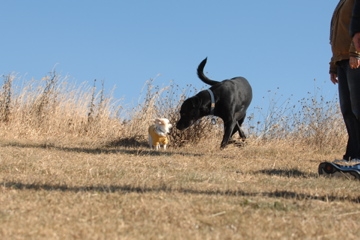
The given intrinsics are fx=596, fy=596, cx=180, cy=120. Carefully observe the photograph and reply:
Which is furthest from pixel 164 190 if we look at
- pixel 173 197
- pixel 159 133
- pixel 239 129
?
pixel 239 129

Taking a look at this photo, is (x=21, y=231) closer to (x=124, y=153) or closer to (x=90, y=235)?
(x=90, y=235)

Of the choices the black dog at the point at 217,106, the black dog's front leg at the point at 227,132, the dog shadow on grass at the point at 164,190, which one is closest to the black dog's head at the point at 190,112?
the black dog at the point at 217,106

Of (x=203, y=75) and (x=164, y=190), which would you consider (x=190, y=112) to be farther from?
(x=164, y=190)

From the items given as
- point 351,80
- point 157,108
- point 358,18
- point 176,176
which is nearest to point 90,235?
point 176,176

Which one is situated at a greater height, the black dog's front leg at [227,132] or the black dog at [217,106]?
the black dog at [217,106]

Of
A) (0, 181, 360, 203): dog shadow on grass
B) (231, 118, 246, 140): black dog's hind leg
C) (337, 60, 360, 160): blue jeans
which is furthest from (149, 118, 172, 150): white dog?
(0, 181, 360, 203): dog shadow on grass

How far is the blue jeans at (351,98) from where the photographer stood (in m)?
4.13

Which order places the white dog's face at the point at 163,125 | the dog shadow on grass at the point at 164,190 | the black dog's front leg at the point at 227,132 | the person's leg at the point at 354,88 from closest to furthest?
the dog shadow on grass at the point at 164,190, the person's leg at the point at 354,88, the white dog's face at the point at 163,125, the black dog's front leg at the point at 227,132

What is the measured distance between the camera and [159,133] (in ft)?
23.2

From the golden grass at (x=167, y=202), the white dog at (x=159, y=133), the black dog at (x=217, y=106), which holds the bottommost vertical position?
the golden grass at (x=167, y=202)

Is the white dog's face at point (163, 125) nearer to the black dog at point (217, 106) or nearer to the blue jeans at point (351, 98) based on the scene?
the black dog at point (217, 106)

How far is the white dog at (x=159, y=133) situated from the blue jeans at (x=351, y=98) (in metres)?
2.46

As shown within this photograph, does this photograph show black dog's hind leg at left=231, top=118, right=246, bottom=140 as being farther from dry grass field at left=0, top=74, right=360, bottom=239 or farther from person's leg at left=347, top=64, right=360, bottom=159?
person's leg at left=347, top=64, right=360, bottom=159

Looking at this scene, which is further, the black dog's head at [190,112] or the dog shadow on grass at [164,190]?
the black dog's head at [190,112]
